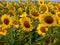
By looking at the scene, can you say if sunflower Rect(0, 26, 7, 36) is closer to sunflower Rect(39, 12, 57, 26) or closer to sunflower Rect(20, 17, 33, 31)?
sunflower Rect(20, 17, 33, 31)

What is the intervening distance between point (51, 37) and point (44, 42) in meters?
0.05

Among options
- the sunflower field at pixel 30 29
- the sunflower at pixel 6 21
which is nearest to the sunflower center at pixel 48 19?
the sunflower field at pixel 30 29

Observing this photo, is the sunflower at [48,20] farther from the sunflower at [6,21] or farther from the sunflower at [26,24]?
the sunflower at [6,21]

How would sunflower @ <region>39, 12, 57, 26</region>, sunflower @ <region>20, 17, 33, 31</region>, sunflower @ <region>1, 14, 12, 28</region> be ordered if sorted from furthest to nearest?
1. sunflower @ <region>1, 14, 12, 28</region>
2. sunflower @ <region>20, 17, 33, 31</region>
3. sunflower @ <region>39, 12, 57, 26</region>

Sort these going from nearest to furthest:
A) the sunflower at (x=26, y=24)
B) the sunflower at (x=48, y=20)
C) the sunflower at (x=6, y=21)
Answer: the sunflower at (x=48, y=20)
the sunflower at (x=26, y=24)
the sunflower at (x=6, y=21)

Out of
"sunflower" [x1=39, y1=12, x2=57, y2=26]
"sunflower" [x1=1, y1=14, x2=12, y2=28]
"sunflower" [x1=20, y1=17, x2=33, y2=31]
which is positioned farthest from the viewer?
"sunflower" [x1=1, y1=14, x2=12, y2=28]

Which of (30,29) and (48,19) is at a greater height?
(48,19)

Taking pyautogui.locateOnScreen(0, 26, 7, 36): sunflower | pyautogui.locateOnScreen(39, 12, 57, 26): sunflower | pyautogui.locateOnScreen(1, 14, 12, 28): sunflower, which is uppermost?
pyautogui.locateOnScreen(39, 12, 57, 26): sunflower

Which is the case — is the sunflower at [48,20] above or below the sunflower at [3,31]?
above

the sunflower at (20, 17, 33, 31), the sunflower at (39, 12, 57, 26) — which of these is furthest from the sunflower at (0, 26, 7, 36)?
the sunflower at (39, 12, 57, 26)

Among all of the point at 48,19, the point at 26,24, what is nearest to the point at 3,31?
the point at 26,24

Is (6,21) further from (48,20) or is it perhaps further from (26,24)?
(48,20)

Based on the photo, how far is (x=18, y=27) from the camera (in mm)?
1801

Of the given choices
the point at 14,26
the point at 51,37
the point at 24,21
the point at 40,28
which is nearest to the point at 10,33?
the point at 14,26
